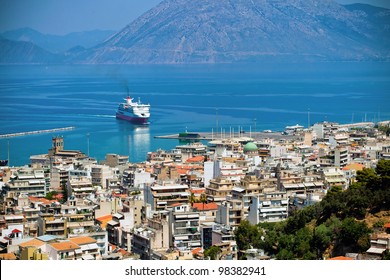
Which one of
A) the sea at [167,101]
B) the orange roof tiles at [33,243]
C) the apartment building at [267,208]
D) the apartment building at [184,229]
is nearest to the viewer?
the orange roof tiles at [33,243]

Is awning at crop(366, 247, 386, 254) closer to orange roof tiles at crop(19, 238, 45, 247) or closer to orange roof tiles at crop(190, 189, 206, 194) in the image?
orange roof tiles at crop(19, 238, 45, 247)

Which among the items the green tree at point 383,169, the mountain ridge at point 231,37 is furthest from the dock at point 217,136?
the green tree at point 383,169

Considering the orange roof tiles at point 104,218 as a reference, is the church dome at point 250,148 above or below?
above

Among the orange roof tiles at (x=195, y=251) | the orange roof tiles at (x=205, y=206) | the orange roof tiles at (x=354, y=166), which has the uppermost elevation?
the orange roof tiles at (x=354, y=166)

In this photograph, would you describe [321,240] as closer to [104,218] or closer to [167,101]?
[104,218]

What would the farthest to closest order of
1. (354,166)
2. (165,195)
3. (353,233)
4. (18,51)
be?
(18,51) < (354,166) < (165,195) < (353,233)

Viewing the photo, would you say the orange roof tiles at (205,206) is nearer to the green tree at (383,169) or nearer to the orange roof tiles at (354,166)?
the green tree at (383,169)

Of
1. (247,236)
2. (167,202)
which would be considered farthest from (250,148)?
(247,236)
